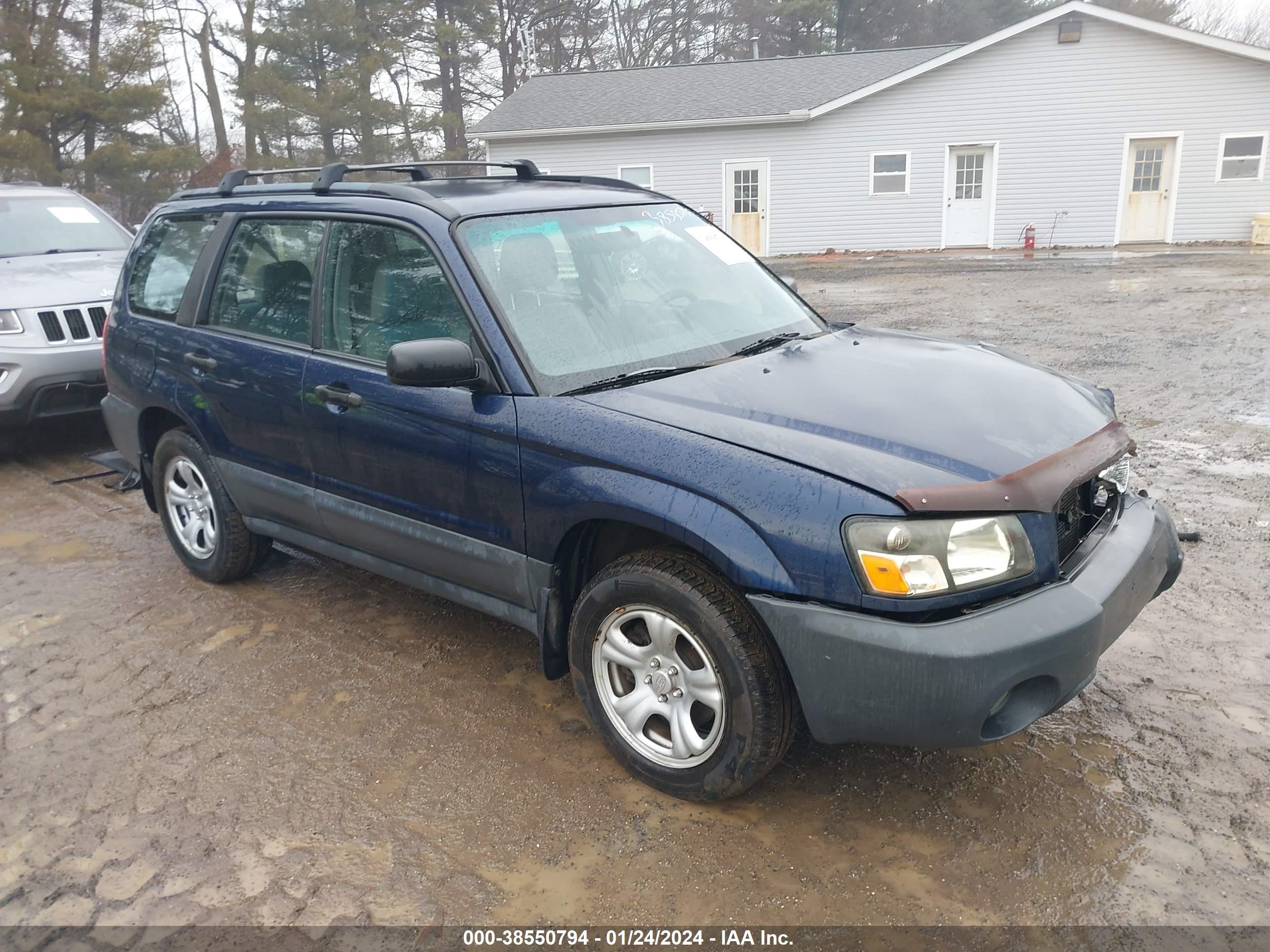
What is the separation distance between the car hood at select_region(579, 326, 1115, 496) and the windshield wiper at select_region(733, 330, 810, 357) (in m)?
0.06

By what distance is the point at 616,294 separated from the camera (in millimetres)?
3693

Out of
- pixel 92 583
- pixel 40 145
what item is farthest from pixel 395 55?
pixel 92 583

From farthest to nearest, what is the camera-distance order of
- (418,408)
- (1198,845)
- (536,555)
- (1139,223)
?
(1139,223), (418,408), (536,555), (1198,845)

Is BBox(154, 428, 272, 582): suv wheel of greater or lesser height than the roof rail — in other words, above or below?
below

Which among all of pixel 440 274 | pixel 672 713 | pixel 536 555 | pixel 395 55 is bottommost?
pixel 672 713

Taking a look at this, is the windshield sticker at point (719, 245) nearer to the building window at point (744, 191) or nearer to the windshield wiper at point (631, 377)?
the windshield wiper at point (631, 377)

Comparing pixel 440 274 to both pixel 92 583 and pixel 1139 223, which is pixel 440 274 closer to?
pixel 92 583

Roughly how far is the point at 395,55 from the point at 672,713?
34371 millimetres

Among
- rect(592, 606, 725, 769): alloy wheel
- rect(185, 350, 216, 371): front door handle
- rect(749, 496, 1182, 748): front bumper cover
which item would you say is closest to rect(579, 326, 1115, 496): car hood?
rect(749, 496, 1182, 748): front bumper cover

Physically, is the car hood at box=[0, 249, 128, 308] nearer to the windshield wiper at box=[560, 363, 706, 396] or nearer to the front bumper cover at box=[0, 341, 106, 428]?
the front bumper cover at box=[0, 341, 106, 428]

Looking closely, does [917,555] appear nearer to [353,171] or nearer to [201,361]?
[353,171]

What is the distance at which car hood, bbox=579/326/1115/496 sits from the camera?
8.98ft

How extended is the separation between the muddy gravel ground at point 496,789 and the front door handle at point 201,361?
46.1 inches

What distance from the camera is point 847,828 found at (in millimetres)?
2984
